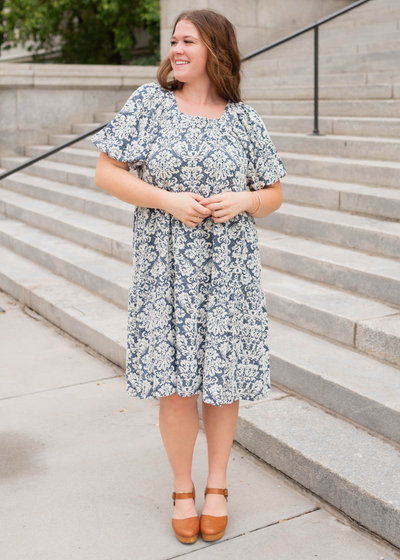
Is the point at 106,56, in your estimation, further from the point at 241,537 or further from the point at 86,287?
the point at 241,537

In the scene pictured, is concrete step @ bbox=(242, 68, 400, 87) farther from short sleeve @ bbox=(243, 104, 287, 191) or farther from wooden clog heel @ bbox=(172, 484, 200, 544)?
wooden clog heel @ bbox=(172, 484, 200, 544)

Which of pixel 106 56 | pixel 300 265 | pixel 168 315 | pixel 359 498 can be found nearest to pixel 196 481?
pixel 359 498

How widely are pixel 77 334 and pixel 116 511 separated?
239cm

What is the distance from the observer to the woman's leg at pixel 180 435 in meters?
2.68

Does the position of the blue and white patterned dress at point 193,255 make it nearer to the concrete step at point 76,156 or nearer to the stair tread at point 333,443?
the stair tread at point 333,443

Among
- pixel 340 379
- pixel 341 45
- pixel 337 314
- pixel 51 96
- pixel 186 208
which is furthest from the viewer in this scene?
pixel 51 96

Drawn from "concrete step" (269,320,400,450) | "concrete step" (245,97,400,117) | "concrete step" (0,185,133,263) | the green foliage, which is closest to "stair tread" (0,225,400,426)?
"concrete step" (269,320,400,450)

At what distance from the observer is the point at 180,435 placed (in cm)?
271

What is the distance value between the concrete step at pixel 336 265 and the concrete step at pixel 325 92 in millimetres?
2778

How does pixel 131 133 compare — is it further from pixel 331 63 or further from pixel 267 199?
pixel 331 63

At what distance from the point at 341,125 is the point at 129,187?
4.98m

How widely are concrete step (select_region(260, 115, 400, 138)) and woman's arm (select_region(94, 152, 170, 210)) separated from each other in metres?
4.49

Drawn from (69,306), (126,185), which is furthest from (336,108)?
(126,185)

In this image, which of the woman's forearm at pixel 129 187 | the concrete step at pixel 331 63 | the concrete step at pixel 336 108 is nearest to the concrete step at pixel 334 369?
the woman's forearm at pixel 129 187
